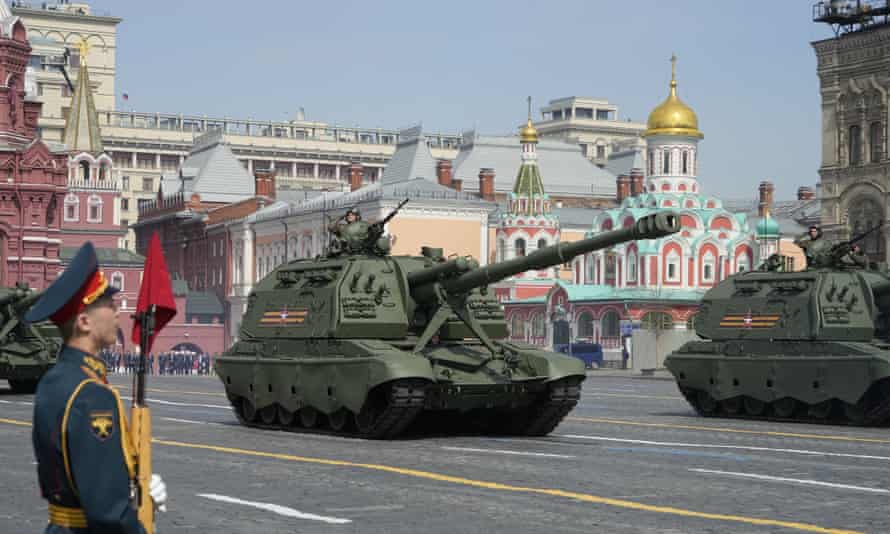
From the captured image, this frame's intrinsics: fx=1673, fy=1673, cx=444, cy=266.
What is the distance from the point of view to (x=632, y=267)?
84.1 metres

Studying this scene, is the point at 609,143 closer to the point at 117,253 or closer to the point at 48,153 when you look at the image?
the point at 117,253

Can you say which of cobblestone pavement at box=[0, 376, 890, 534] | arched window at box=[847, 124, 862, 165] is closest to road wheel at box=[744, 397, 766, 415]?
cobblestone pavement at box=[0, 376, 890, 534]

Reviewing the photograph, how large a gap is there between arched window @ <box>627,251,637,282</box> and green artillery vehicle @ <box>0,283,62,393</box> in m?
53.7

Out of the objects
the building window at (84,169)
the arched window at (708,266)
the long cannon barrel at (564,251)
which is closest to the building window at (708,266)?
the arched window at (708,266)

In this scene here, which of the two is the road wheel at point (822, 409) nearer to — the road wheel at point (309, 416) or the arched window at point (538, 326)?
the road wheel at point (309, 416)

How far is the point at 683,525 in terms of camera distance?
11.1 metres

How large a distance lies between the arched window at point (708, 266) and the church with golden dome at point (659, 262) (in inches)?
2.0

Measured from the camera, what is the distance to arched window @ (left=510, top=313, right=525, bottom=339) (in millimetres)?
85562

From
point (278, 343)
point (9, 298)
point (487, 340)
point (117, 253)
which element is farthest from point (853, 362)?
point (117, 253)

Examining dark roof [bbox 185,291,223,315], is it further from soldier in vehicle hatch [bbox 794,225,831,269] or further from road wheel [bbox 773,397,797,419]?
road wheel [bbox 773,397,797,419]

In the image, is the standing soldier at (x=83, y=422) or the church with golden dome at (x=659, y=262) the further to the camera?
the church with golden dome at (x=659, y=262)

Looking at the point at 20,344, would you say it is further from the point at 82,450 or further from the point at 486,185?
the point at 486,185

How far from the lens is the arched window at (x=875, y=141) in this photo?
6969cm

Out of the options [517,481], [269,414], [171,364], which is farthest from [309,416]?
[171,364]
